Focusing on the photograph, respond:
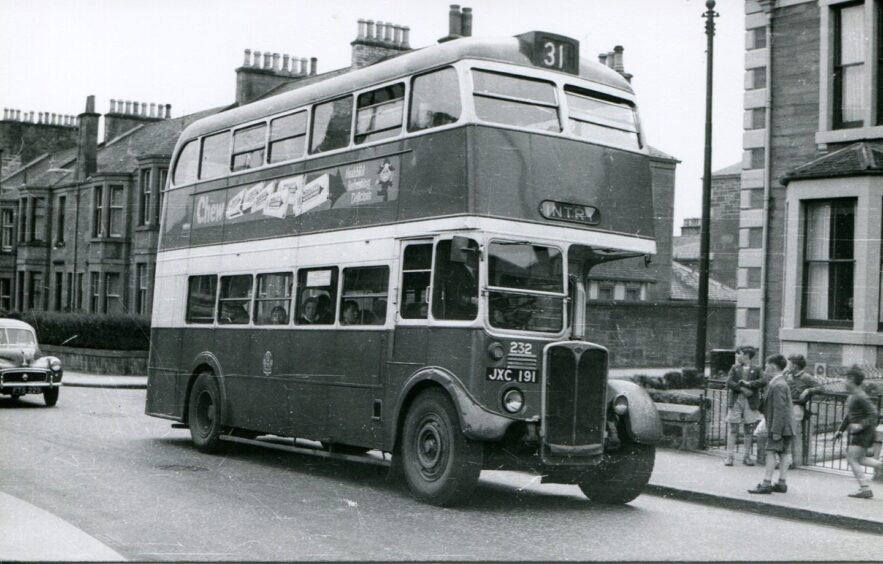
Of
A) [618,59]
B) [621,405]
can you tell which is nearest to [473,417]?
[621,405]

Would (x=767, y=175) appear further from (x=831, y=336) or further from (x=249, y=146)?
(x=249, y=146)

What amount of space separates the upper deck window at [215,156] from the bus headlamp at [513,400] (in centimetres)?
658

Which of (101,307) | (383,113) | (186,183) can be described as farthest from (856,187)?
(101,307)

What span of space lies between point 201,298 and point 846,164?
1038 cm

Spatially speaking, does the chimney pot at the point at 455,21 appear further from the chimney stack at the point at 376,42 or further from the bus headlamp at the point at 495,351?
the bus headlamp at the point at 495,351

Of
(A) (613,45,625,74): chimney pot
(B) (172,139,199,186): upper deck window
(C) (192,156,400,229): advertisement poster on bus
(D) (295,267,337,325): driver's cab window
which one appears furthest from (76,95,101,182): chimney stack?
(D) (295,267,337,325): driver's cab window

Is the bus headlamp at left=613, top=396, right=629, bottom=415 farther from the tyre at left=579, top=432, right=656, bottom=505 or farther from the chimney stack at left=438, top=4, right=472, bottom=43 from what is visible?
the chimney stack at left=438, top=4, right=472, bottom=43

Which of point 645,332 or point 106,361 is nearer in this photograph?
point 106,361

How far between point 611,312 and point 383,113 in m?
21.0

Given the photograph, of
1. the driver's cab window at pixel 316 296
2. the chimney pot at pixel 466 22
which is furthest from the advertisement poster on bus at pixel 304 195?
the chimney pot at pixel 466 22

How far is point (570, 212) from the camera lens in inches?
407

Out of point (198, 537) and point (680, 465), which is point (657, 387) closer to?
point (680, 465)

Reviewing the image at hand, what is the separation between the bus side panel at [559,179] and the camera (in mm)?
9914

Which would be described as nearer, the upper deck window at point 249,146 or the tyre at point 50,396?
the upper deck window at point 249,146
